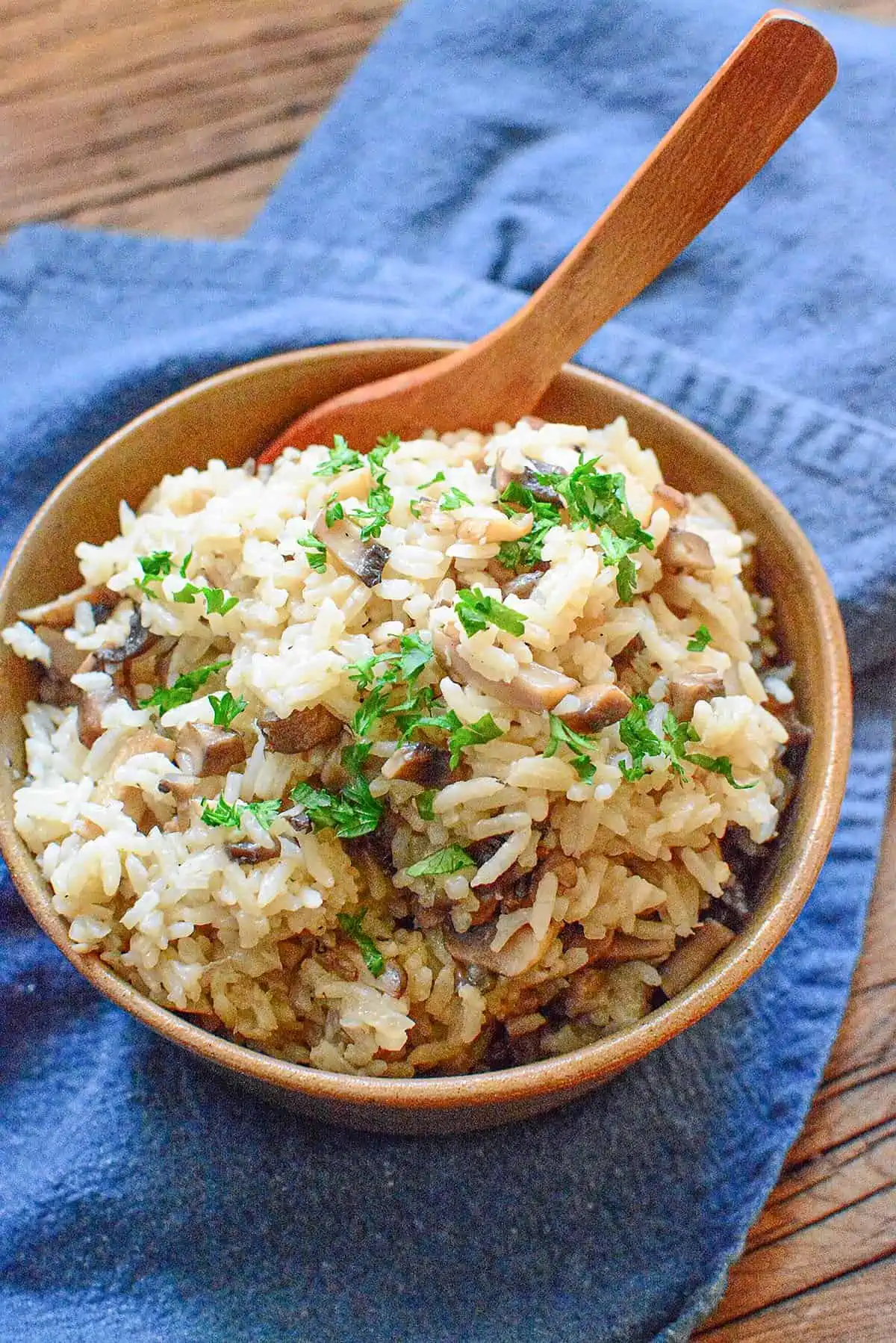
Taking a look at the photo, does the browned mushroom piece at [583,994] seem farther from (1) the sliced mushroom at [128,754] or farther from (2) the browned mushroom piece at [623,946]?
(1) the sliced mushroom at [128,754]

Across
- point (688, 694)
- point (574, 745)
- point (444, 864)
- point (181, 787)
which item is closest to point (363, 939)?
point (444, 864)

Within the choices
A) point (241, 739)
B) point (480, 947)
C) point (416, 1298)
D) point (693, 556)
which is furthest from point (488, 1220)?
point (693, 556)

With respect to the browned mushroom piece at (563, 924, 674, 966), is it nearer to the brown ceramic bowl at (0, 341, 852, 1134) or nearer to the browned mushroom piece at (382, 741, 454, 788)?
the brown ceramic bowl at (0, 341, 852, 1134)

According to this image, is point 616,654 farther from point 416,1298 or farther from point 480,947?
point 416,1298

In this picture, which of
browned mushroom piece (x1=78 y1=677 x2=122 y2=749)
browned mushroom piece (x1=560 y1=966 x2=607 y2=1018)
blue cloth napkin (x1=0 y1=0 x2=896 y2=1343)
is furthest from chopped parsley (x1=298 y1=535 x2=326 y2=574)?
blue cloth napkin (x1=0 y1=0 x2=896 y2=1343)

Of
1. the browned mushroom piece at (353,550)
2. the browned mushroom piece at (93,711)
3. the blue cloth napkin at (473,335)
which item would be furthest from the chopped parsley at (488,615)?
the blue cloth napkin at (473,335)
